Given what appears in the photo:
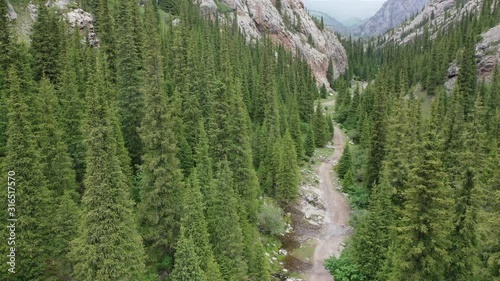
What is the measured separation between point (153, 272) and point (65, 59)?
37845 mm

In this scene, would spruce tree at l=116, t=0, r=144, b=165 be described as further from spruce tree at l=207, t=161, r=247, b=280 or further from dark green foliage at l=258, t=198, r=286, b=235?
dark green foliage at l=258, t=198, r=286, b=235

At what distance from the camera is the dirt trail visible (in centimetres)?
4415

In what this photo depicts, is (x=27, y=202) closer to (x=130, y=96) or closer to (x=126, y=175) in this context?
(x=126, y=175)

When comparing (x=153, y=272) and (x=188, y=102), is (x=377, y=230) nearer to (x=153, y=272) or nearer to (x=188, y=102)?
(x=153, y=272)

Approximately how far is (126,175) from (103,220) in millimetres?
14481

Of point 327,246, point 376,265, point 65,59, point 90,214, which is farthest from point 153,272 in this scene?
point 65,59

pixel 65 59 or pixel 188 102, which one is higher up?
pixel 65 59

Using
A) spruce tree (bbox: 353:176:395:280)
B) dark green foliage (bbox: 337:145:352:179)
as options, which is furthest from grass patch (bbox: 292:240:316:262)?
dark green foliage (bbox: 337:145:352:179)

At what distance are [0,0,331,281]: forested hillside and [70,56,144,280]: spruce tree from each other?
78 mm

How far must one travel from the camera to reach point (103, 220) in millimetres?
24109

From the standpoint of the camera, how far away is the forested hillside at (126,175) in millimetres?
25000

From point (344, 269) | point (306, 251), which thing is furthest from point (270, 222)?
point (344, 269)

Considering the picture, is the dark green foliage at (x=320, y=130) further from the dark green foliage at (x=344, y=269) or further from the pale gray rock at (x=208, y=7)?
the pale gray rock at (x=208, y=7)

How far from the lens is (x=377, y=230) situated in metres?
35.8
